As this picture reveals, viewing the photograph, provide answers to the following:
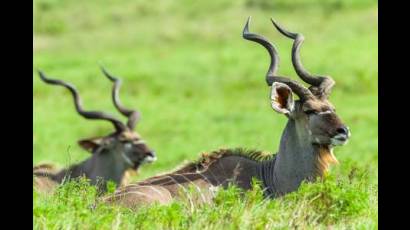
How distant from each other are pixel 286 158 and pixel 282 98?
53 cm

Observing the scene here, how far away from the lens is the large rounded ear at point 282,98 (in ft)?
28.4

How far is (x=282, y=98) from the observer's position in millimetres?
8773

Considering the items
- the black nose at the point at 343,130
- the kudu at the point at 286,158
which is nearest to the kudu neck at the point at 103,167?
the kudu at the point at 286,158

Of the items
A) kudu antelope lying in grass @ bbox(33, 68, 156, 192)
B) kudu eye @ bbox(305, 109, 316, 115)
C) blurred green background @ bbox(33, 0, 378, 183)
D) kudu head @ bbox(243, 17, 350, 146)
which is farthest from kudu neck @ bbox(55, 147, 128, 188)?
kudu eye @ bbox(305, 109, 316, 115)

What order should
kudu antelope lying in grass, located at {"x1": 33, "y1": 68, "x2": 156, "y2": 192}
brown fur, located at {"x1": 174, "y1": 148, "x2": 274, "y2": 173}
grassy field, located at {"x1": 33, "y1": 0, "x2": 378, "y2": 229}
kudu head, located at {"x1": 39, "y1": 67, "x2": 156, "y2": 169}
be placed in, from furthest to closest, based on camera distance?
kudu head, located at {"x1": 39, "y1": 67, "x2": 156, "y2": 169}
kudu antelope lying in grass, located at {"x1": 33, "y1": 68, "x2": 156, "y2": 192}
brown fur, located at {"x1": 174, "y1": 148, "x2": 274, "y2": 173}
grassy field, located at {"x1": 33, "y1": 0, "x2": 378, "y2": 229}

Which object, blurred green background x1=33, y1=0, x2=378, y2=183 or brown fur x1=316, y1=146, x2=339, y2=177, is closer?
brown fur x1=316, y1=146, x2=339, y2=177

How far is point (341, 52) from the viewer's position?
34781mm

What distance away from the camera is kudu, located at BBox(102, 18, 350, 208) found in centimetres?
851

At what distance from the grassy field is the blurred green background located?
0.19 feet

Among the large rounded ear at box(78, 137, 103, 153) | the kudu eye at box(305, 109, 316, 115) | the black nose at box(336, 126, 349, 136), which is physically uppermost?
the kudu eye at box(305, 109, 316, 115)

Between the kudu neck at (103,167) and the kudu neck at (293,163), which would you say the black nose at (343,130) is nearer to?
the kudu neck at (293,163)

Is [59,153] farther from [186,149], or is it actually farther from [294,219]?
[294,219]

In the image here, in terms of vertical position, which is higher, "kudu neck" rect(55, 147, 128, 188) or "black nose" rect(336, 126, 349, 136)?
"black nose" rect(336, 126, 349, 136)

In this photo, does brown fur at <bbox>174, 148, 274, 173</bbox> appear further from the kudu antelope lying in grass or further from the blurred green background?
the blurred green background
